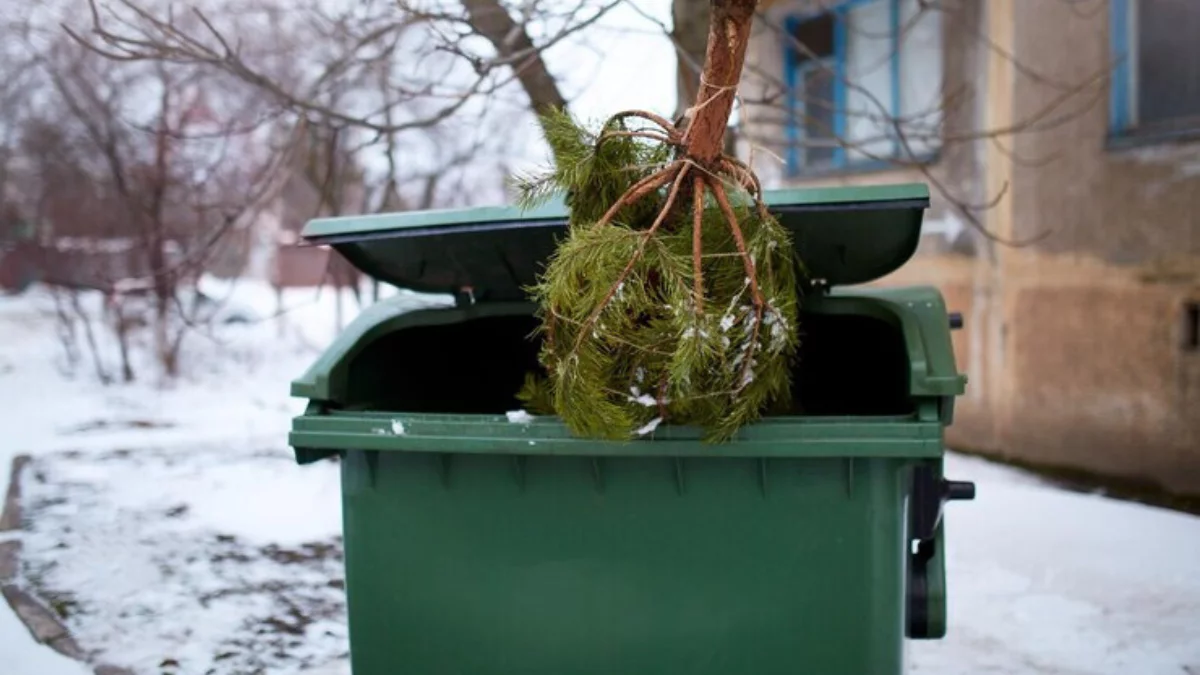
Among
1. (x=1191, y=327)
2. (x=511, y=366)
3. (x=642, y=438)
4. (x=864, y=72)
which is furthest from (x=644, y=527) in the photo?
(x=864, y=72)

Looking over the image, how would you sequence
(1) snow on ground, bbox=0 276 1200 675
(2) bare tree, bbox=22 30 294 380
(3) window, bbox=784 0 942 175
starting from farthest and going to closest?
(2) bare tree, bbox=22 30 294 380 < (3) window, bbox=784 0 942 175 < (1) snow on ground, bbox=0 276 1200 675

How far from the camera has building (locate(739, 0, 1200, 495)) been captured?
19.0ft

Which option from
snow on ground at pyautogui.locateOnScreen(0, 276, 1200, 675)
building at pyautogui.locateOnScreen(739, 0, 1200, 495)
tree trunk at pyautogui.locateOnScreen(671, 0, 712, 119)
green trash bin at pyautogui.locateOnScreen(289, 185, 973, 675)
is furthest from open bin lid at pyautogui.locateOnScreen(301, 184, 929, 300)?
building at pyautogui.locateOnScreen(739, 0, 1200, 495)

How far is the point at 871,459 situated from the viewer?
6.29ft

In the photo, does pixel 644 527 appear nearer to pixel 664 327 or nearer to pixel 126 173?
pixel 664 327

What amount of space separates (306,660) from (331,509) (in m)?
2.34

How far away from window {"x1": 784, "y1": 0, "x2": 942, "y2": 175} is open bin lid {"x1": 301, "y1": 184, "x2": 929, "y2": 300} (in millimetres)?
4483

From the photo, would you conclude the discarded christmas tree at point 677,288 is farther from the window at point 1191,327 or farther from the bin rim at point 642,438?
the window at point 1191,327

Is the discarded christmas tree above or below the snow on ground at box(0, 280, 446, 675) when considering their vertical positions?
above

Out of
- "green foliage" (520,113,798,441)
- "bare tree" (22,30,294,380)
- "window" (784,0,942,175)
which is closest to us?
"green foliage" (520,113,798,441)

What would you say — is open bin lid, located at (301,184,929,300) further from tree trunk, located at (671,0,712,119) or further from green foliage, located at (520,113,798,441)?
tree trunk, located at (671,0,712,119)

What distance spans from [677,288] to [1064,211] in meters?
5.39

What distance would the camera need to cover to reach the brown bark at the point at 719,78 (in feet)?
6.49

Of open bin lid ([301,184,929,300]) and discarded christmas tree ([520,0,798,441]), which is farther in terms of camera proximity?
open bin lid ([301,184,929,300])
